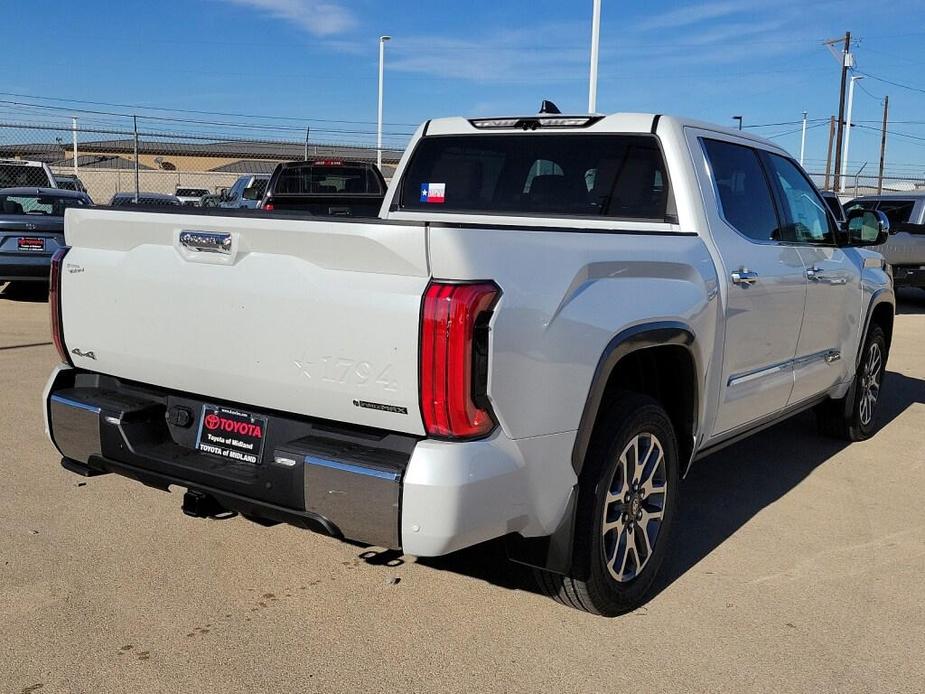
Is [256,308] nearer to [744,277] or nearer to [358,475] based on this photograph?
[358,475]

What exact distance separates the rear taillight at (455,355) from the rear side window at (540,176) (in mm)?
1814

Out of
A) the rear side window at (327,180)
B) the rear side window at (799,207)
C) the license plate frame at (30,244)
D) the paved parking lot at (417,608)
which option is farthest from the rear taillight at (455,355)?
the license plate frame at (30,244)

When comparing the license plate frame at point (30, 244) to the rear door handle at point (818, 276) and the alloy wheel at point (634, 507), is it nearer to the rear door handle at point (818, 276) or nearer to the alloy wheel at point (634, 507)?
the rear door handle at point (818, 276)

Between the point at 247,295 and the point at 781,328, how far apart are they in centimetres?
278

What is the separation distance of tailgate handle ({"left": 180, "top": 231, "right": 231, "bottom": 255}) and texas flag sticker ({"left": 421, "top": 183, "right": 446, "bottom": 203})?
2053 millimetres

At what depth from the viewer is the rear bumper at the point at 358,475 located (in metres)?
2.73

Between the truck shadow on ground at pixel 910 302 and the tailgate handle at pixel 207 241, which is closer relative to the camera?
the tailgate handle at pixel 207 241

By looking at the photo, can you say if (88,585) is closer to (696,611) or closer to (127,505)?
(127,505)

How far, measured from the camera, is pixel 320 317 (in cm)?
288

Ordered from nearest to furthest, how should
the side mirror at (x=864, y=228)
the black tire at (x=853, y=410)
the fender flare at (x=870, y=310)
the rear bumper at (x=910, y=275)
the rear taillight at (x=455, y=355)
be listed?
the rear taillight at (x=455, y=355)
the side mirror at (x=864, y=228)
the fender flare at (x=870, y=310)
the black tire at (x=853, y=410)
the rear bumper at (x=910, y=275)

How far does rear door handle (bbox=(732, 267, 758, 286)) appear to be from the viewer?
4.11m

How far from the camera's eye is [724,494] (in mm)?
5176

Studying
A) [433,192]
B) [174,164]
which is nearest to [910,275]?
[433,192]

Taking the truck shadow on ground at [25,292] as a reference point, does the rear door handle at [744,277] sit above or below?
above
